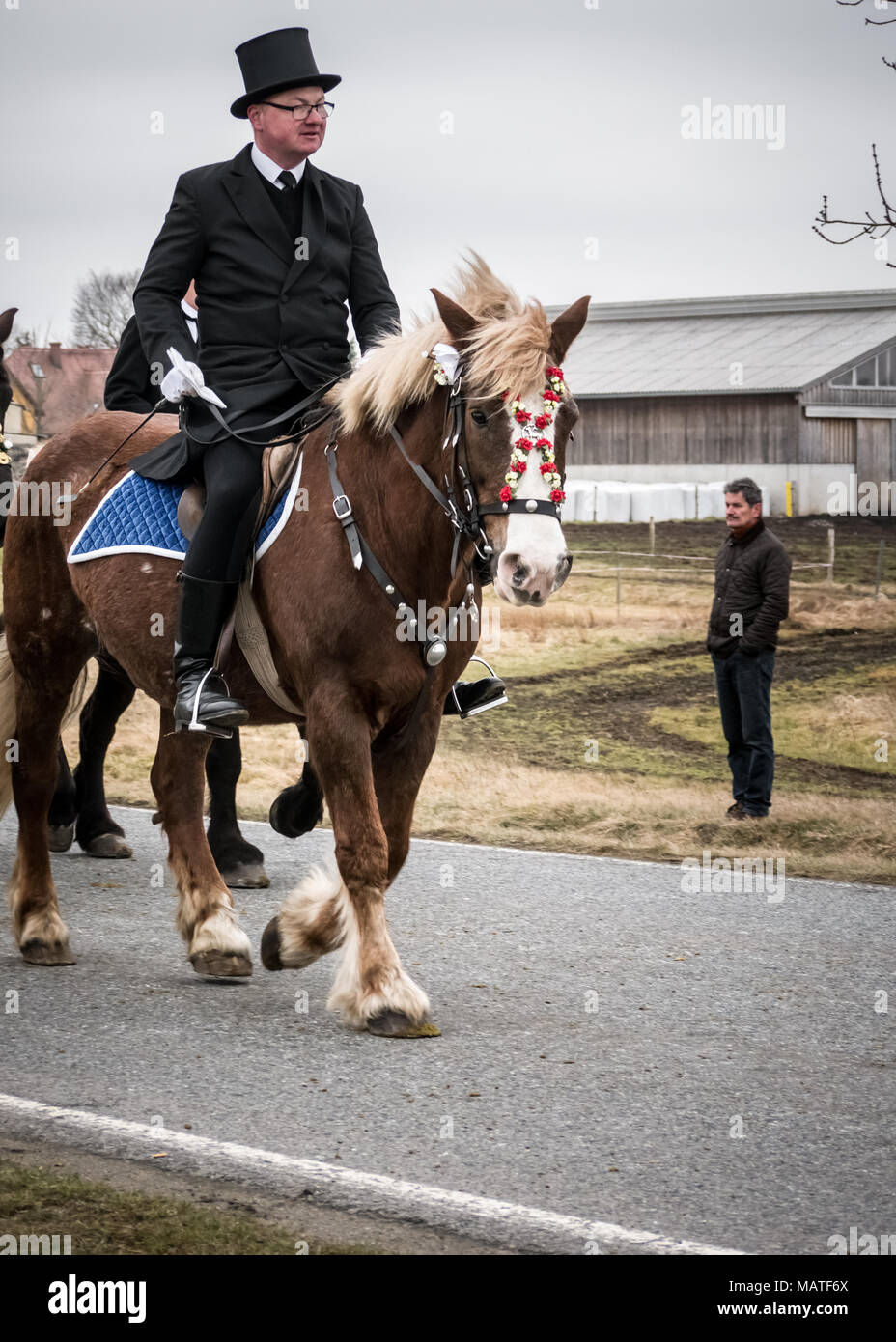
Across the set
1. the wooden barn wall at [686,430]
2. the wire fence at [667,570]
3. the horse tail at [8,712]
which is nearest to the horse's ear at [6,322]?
the horse tail at [8,712]

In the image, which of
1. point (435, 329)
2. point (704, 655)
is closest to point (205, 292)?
point (435, 329)

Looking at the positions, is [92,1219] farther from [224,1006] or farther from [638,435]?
[638,435]

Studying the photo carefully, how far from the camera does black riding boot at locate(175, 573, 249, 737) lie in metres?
5.79

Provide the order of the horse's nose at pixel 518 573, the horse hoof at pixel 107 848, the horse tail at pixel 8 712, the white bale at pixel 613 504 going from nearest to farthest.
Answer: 1. the horse's nose at pixel 518 573
2. the horse tail at pixel 8 712
3. the horse hoof at pixel 107 848
4. the white bale at pixel 613 504

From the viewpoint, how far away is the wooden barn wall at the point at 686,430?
2005 inches

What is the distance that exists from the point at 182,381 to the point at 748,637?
19.8 feet

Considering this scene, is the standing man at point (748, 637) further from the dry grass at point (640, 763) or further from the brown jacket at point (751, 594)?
the dry grass at point (640, 763)

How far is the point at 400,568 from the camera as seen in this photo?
5.57 m

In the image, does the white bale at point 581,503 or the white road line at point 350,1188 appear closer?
the white road line at point 350,1188

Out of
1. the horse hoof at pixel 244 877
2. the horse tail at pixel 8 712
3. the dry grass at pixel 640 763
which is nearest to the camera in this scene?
the horse tail at pixel 8 712

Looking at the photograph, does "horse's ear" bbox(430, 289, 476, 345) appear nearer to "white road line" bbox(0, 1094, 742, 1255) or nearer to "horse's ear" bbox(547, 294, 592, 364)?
"horse's ear" bbox(547, 294, 592, 364)

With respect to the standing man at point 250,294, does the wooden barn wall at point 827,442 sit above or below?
above

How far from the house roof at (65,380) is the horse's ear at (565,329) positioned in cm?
5687

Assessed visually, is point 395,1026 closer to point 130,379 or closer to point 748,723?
point 130,379
